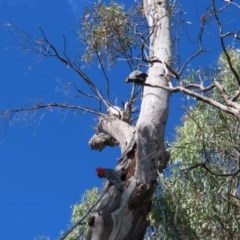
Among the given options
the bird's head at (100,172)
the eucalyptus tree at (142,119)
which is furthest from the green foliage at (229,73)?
the bird's head at (100,172)

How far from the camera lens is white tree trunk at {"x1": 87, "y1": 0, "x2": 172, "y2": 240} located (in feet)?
8.91

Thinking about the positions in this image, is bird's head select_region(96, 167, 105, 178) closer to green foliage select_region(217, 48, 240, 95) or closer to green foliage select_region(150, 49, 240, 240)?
green foliage select_region(150, 49, 240, 240)

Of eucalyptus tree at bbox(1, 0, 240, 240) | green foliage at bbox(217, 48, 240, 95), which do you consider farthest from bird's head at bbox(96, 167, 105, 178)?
green foliage at bbox(217, 48, 240, 95)

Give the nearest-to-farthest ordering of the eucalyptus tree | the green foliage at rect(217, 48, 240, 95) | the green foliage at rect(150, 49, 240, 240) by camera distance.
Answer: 1. the eucalyptus tree
2. the green foliage at rect(150, 49, 240, 240)
3. the green foliage at rect(217, 48, 240, 95)

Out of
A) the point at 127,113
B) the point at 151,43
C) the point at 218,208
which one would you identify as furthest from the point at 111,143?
the point at 218,208

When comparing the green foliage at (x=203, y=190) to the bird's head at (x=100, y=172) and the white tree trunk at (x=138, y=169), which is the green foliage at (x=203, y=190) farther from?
the bird's head at (x=100, y=172)

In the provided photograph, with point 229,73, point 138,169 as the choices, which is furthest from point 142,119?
point 229,73

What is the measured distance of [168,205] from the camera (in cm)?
523

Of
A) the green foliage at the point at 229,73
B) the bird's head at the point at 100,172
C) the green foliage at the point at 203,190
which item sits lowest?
the bird's head at the point at 100,172

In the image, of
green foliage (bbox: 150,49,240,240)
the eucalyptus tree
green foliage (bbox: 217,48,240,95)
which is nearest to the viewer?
the eucalyptus tree

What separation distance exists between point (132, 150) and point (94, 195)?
10.7ft

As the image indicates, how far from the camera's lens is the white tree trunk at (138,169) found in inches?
107

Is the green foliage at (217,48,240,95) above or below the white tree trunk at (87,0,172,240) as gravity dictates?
above

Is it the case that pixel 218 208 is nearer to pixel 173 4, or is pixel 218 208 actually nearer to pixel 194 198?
pixel 194 198
